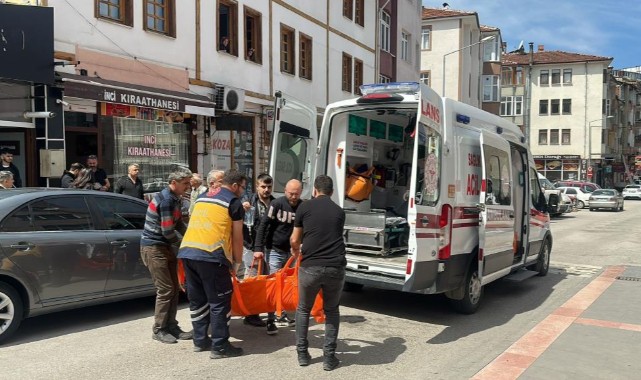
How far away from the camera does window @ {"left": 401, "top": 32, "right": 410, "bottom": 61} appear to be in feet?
97.7

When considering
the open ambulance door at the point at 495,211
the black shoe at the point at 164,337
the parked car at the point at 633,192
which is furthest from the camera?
the parked car at the point at 633,192

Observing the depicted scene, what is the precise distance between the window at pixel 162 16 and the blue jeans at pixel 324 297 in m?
10.5

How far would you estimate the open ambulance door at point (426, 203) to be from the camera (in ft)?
19.6

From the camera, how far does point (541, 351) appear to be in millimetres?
5547

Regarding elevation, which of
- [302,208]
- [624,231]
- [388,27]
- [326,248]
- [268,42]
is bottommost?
[624,231]

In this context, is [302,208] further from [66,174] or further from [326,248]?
[66,174]

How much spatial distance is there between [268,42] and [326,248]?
1395 centimetres

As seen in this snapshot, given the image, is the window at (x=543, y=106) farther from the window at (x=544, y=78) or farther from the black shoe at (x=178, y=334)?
the black shoe at (x=178, y=334)

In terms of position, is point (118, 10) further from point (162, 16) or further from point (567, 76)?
point (567, 76)

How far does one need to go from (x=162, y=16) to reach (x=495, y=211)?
10095 mm

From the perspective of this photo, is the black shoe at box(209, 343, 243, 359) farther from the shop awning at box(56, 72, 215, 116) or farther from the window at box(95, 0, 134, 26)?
the window at box(95, 0, 134, 26)

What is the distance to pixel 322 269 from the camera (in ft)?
16.1

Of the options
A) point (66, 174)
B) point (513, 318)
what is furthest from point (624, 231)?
point (66, 174)

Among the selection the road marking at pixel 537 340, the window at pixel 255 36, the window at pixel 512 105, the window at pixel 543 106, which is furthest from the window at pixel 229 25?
the window at pixel 543 106
